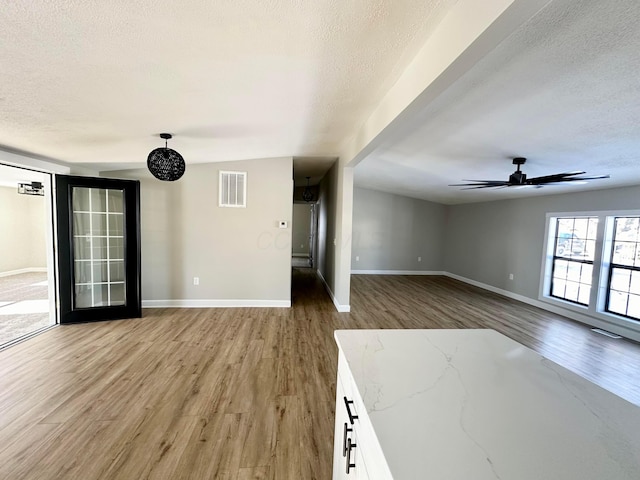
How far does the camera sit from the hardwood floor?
1.69 meters

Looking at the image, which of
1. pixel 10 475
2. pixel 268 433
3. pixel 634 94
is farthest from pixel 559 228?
pixel 10 475

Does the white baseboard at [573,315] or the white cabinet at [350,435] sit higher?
the white cabinet at [350,435]

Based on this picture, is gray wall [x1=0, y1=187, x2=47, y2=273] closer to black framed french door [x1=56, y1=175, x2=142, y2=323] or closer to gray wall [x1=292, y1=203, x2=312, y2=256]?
black framed french door [x1=56, y1=175, x2=142, y2=323]

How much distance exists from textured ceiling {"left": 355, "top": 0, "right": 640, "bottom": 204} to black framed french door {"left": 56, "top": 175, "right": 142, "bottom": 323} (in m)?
3.74

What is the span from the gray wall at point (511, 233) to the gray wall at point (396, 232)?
0.57 meters

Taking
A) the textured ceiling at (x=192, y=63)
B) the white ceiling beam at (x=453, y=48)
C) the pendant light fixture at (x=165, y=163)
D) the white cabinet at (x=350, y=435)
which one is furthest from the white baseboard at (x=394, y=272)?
the white cabinet at (x=350, y=435)

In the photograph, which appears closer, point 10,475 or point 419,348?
point 419,348

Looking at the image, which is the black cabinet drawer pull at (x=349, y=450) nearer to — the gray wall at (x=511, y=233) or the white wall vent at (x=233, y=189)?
the white wall vent at (x=233, y=189)

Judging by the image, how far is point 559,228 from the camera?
5188 millimetres

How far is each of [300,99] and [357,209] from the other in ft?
19.8

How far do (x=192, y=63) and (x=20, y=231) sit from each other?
27.6 ft

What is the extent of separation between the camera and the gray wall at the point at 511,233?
4578mm

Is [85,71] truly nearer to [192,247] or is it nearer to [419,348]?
[419,348]

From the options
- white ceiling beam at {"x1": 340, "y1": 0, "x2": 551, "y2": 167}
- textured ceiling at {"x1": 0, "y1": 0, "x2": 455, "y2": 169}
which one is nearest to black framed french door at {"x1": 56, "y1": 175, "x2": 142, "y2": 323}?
textured ceiling at {"x1": 0, "y1": 0, "x2": 455, "y2": 169}
